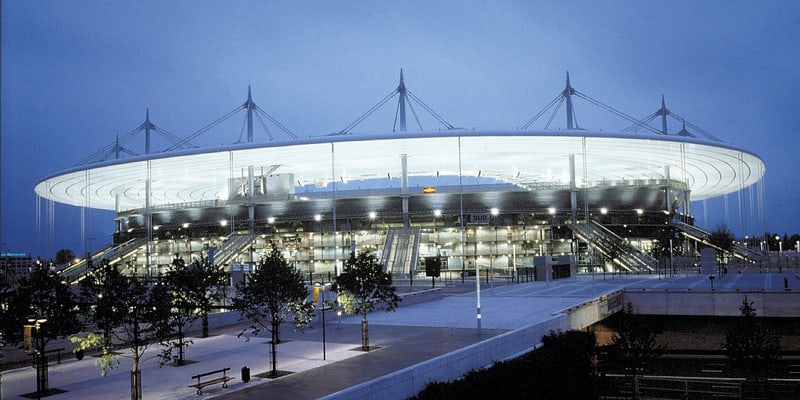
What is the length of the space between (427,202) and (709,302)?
4007cm

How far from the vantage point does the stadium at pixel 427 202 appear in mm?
64250

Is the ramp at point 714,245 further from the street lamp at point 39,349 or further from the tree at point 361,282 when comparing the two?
the street lamp at point 39,349

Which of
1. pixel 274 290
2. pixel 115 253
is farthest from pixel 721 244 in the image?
pixel 115 253

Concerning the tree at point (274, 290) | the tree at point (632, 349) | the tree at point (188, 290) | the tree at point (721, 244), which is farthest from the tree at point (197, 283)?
the tree at point (721, 244)

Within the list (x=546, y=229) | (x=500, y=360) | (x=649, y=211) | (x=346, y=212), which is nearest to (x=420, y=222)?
(x=346, y=212)

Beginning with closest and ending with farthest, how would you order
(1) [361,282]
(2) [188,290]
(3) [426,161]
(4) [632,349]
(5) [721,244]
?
(1) [361,282]
(4) [632,349]
(2) [188,290]
(5) [721,244]
(3) [426,161]

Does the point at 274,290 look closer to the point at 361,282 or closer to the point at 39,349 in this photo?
the point at 361,282

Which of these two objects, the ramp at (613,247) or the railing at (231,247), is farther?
the railing at (231,247)

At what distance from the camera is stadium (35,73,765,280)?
64.2 metres

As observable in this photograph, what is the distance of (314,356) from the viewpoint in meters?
21.8

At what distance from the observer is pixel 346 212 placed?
7494 cm

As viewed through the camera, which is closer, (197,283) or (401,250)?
(197,283)

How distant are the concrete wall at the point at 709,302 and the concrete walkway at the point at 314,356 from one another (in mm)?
3189

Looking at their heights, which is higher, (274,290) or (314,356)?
(274,290)
